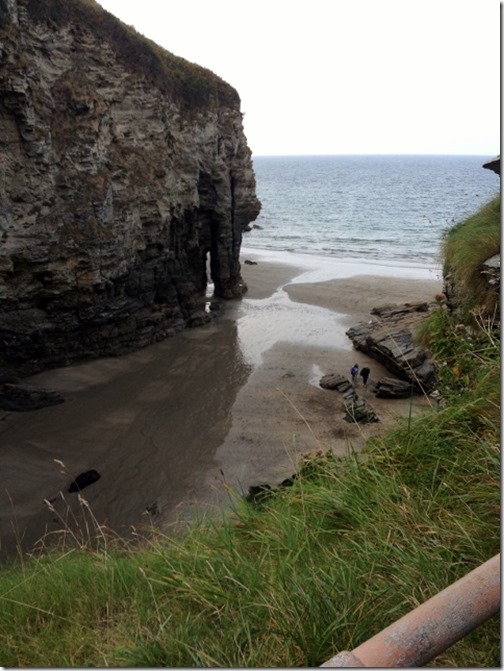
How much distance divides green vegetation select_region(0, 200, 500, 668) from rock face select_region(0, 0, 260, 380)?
15.3 m

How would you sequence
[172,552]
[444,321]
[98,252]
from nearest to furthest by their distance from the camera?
[172,552], [444,321], [98,252]

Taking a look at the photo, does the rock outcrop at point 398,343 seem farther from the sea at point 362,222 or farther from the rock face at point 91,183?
the rock face at point 91,183

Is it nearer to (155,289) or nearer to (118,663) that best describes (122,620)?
(118,663)

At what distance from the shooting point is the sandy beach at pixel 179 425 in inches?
471

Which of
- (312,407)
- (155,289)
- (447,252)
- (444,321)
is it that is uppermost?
(447,252)

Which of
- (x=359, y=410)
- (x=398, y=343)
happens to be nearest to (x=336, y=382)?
(x=359, y=410)

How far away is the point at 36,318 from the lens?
18.1 metres

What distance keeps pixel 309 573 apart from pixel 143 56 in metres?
23.5

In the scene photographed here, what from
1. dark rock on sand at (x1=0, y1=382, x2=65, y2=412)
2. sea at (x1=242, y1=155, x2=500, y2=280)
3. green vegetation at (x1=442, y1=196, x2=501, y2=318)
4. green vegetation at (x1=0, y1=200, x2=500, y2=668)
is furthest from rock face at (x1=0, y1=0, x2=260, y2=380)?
green vegetation at (x1=0, y1=200, x2=500, y2=668)

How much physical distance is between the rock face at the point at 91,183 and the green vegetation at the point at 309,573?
1529 cm

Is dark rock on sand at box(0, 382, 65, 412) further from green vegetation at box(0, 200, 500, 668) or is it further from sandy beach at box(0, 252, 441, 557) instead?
green vegetation at box(0, 200, 500, 668)

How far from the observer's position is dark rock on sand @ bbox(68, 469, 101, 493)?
1248 centimetres

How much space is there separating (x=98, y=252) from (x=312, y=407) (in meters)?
10.4

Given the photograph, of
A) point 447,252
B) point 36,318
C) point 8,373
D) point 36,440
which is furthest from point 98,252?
point 447,252
